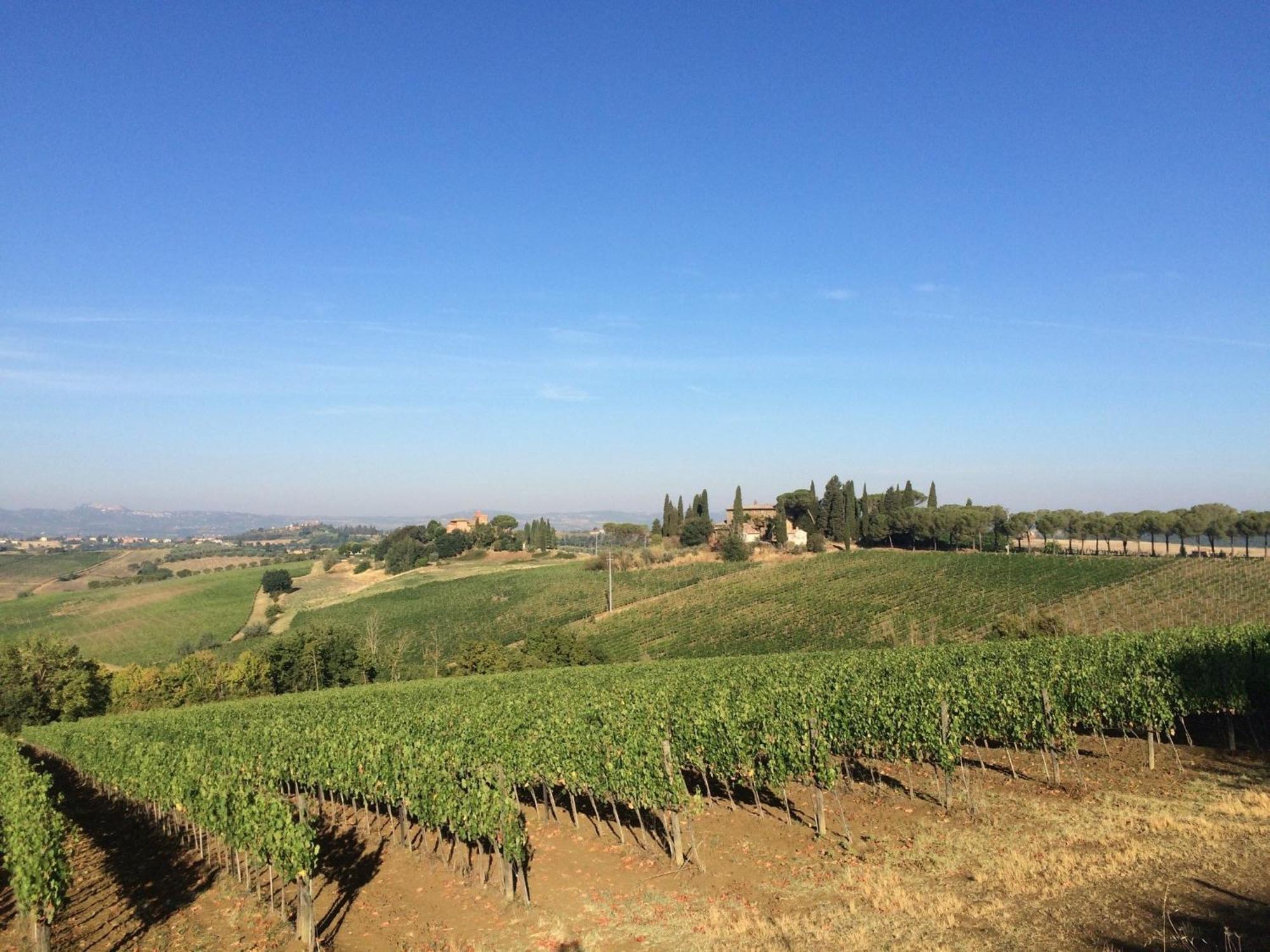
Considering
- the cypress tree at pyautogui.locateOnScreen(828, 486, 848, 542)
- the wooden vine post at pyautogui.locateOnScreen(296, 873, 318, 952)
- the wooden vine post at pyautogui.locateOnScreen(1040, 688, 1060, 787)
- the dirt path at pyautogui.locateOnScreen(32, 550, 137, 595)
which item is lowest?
the dirt path at pyautogui.locateOnScreen(32, 550, 137, 595)

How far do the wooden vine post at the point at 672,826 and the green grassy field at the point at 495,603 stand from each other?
54025 mm

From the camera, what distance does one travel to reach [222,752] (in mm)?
21062

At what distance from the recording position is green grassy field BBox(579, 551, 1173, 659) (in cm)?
5738

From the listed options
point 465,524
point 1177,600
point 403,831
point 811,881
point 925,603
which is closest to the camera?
point 811,881

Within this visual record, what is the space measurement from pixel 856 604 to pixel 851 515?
144ft

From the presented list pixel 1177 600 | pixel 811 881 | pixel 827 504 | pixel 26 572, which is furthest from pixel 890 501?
pixel 26 572

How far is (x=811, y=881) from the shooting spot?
Answer: 45.3ft

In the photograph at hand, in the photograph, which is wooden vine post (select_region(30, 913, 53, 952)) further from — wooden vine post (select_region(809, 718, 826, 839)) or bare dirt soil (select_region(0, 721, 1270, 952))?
wooden vine post (select_region(809, 718, 826, 839))

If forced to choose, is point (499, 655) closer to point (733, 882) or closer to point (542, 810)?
point (542, 810)

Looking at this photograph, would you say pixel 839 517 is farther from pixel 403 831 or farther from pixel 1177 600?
pixel 403 831

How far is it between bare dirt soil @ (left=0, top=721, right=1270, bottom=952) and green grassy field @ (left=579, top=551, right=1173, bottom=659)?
121 feet

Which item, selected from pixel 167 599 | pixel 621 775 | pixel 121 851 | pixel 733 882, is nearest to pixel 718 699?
pixel 621 775

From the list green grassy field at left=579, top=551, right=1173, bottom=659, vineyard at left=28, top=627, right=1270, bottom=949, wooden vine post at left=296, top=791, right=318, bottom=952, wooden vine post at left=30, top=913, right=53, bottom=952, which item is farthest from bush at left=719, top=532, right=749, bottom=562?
wooden vine post at left=30, top=913, right=53, bottom=952

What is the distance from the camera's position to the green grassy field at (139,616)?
87.9 m
